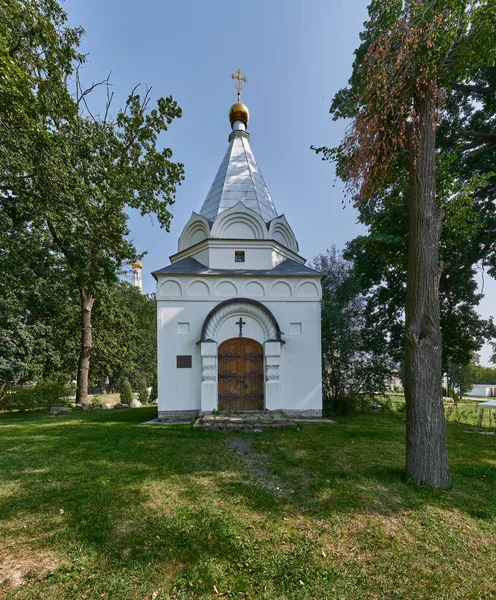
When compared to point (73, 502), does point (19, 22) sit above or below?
above

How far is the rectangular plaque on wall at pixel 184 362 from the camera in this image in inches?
404

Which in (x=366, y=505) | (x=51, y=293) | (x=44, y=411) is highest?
(x=51, y=293)

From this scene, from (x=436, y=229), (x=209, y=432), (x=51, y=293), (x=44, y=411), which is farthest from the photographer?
(x=51, y=293)

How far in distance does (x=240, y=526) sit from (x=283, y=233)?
1099cm

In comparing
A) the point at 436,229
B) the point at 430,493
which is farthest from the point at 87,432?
the point at 436,229

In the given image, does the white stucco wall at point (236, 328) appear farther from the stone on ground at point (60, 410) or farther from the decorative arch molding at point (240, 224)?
the stone on ground at point (60, 410)

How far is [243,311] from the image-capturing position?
421 inches

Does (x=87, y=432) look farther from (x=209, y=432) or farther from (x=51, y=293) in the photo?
(x=51, y=293)

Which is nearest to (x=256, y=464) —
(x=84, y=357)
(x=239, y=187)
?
(x=239, y=187)

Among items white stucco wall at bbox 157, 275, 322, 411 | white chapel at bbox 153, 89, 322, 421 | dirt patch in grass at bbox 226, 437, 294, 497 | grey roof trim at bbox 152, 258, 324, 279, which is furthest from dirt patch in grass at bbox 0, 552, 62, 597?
grey roof trim at bbox 152, 258, 324, 279

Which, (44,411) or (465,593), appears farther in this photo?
(44,411)

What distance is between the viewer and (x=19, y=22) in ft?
21.0

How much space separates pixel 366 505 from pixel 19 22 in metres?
11.2

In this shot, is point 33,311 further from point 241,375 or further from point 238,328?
point 241,375
